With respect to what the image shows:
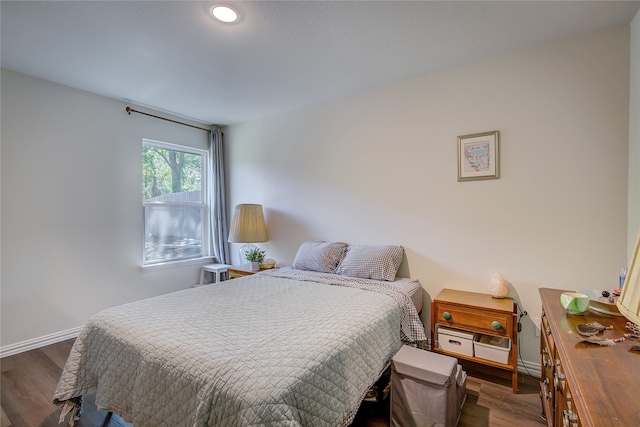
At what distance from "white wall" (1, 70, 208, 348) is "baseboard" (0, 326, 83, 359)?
0.04m

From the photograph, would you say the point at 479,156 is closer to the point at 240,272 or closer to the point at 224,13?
the point at 224,13

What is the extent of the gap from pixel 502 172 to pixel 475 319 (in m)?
1.14

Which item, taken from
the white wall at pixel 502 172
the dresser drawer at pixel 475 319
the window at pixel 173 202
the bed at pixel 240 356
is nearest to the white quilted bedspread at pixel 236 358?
the bed at pixel 240 356

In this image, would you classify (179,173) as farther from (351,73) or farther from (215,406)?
(215,406)

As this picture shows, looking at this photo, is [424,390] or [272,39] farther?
[272,39]


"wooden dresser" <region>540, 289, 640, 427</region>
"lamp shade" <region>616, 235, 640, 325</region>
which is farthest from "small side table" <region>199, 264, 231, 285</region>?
"lamp shade" <region>616, 235, 640, 325</region>

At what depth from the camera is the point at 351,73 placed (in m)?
2.59

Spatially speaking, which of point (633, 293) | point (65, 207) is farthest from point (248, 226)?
point (633, 293)

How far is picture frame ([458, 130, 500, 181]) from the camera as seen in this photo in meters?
2.31

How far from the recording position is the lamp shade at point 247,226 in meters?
3.41

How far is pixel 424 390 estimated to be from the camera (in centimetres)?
155

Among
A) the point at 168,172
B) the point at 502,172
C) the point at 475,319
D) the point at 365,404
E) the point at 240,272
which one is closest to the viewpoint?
the point at 365,404

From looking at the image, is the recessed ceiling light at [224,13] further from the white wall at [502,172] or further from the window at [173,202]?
the window at [173,202]

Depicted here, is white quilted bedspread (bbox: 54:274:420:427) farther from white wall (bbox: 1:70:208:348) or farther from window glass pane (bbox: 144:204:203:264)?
window glass pane (bbox: 144:204:203:264)
